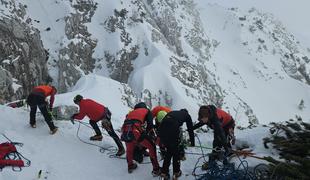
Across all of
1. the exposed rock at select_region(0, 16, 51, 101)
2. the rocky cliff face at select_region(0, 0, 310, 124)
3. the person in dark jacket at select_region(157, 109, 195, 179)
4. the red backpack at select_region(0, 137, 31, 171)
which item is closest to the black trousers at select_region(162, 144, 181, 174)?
the person in dark jacket at select_region(157, 109, 195, 179)

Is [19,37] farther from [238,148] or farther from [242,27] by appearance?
[242,27]

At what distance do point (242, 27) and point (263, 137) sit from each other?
13586 cm

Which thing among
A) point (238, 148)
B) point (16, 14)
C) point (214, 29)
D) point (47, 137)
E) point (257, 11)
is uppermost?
point (257, 11)

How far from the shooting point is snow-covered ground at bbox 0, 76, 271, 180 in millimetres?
9750

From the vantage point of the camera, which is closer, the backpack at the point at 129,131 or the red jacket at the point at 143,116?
the backpack at the point at 129,131

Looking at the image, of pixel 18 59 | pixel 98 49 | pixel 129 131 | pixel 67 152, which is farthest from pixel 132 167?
pixel 98 49

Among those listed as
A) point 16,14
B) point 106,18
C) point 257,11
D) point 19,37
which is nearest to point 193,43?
point 106,18

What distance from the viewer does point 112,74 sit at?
59344 millimetres

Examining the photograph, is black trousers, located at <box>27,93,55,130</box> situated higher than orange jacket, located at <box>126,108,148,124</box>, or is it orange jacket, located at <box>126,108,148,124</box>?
orange jacket, located at <box>126,108,148,124</box>

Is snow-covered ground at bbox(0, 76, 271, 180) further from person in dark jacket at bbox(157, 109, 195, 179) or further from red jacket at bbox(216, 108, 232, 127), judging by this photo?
red jacket at bbox(216, 108, 232, 127)

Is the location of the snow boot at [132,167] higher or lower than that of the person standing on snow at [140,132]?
lower

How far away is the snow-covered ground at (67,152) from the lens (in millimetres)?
9750

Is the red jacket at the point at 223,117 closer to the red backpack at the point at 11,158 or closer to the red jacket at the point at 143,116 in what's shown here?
the red jacket at the point at 143,116

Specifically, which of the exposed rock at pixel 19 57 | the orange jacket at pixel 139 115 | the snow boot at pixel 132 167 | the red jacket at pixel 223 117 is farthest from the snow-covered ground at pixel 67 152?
the exposed rock at pixel 19 57
